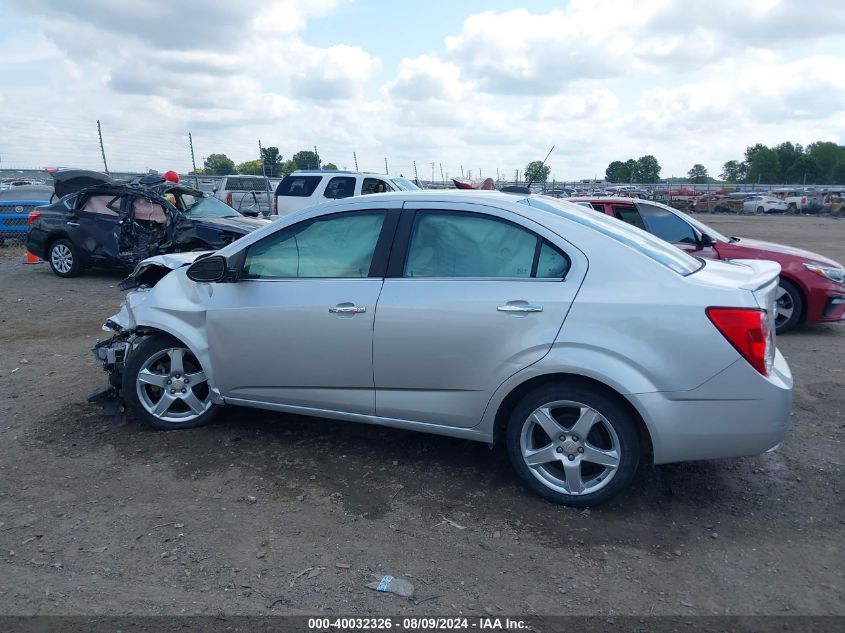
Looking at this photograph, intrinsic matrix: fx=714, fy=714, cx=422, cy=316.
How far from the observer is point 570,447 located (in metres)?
3.95

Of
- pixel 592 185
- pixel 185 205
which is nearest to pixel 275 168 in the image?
pixel 185 205

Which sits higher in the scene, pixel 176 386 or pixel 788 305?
pixel 176 386

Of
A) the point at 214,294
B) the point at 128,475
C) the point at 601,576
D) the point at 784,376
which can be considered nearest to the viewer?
the point at 601,576

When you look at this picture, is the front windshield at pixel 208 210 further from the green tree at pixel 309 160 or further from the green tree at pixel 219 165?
the green tree at pixel 219 165

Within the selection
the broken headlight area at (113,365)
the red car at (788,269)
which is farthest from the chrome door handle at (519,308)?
the red car at (788,269)

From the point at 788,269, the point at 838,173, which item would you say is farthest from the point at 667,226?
the point at 838,173

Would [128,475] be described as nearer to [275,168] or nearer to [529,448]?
[529,448]

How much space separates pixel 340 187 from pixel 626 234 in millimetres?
11470

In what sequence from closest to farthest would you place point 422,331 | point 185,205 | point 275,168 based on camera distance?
1. point 422,331
2. point 185,205
3. point 275,168

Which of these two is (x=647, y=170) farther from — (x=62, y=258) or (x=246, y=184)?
(x=62, y=258)

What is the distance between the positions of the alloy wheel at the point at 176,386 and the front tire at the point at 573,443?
229cm

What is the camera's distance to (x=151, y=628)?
9.92 ft

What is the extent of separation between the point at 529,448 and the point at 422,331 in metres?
0.91

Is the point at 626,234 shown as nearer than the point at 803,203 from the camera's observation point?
Yes
